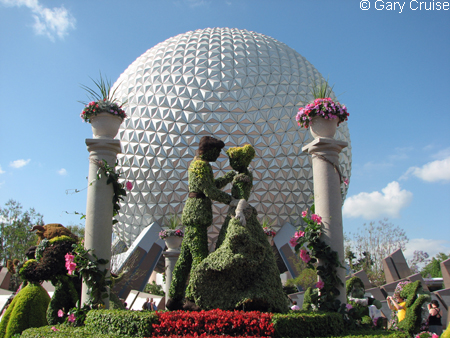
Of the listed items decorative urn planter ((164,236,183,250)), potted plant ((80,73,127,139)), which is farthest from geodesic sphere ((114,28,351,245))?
potted plant ((80,73,127,139))

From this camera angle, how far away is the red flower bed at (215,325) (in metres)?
5.24

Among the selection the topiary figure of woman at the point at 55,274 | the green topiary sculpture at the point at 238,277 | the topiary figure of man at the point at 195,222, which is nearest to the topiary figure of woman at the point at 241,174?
the topiary figure of man at the point at 195,222

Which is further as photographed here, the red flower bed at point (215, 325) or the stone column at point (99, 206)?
the stone column at point (99, 206)

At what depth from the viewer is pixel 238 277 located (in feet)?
21.1

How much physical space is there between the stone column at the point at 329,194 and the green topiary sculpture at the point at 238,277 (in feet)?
→ 4.98

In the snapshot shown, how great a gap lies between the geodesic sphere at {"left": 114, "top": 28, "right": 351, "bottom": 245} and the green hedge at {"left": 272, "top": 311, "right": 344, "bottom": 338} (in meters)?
13.7

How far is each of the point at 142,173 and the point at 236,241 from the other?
14.3 meters

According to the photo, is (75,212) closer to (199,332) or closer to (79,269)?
(79,269)

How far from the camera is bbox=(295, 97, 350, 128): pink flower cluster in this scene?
7891 millimetres

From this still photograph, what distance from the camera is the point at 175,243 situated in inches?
653

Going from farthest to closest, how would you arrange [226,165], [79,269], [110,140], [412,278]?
[226,165] → [412,278] → [110,140] → [79,269]

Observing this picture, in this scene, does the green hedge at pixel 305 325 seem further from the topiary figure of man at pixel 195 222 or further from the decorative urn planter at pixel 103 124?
the decorative urn planter at pixel 103 124

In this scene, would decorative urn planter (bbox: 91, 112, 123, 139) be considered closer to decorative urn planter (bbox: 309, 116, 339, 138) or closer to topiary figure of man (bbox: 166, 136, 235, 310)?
topiary figure of man (bbox: 166, 136, 235, 310)

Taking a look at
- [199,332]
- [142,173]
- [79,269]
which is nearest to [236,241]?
[199,332]
